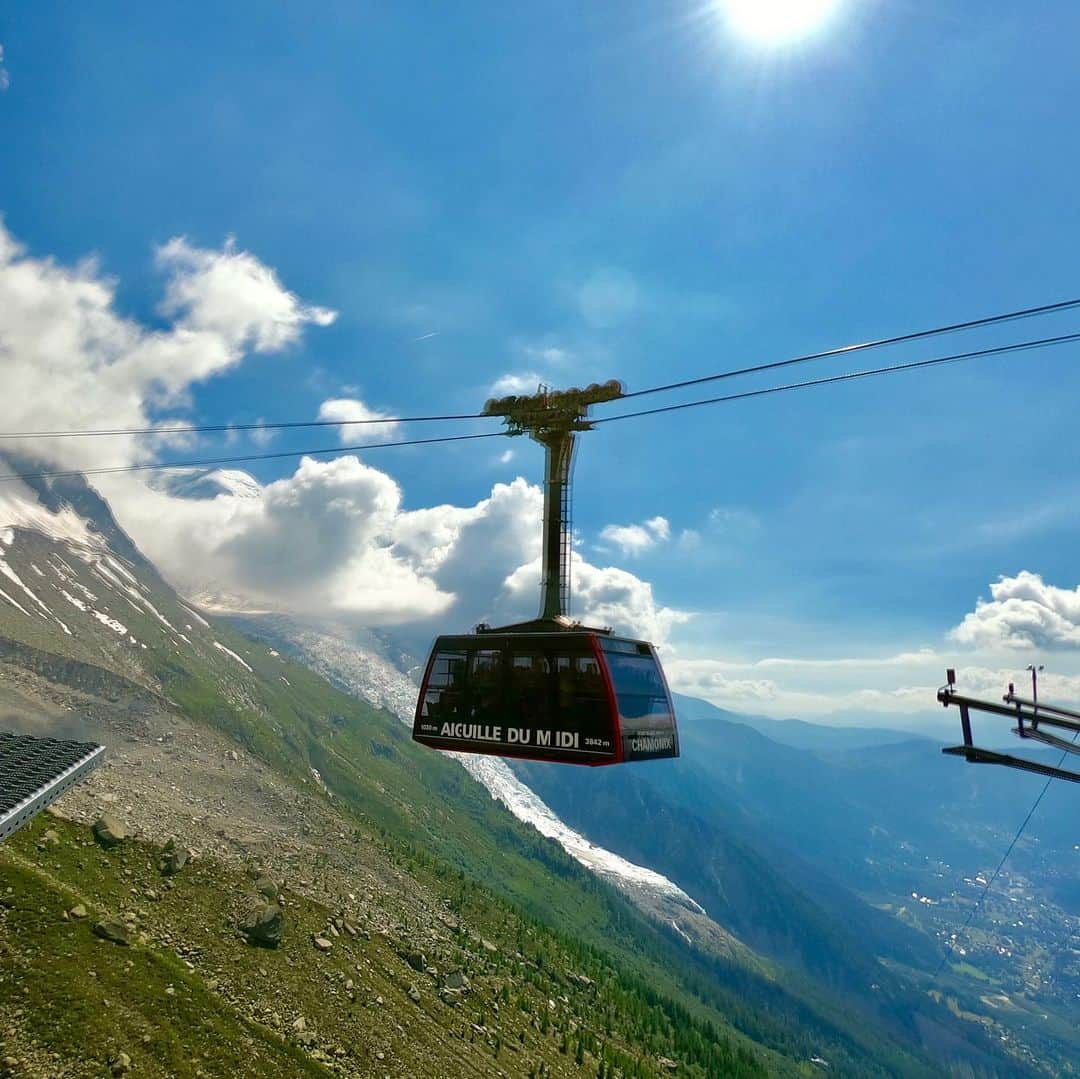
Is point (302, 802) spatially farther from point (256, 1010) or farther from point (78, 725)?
point (256, 1010)

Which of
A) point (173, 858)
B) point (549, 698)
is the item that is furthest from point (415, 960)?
point (549, 698)

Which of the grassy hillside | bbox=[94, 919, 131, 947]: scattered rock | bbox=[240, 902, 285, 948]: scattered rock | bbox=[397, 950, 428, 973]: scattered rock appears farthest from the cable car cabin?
bbox=[397, 950, 428, 973]: scattered rock

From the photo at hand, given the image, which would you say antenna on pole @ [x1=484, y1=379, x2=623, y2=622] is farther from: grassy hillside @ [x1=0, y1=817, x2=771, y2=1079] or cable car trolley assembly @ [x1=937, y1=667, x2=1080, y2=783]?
grassy hillside @ [x1=0, y1=817, x2=771, y2=1079]

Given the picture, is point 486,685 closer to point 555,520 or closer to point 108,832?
point 555,520

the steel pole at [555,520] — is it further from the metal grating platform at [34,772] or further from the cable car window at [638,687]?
the metal grating platform at [34,772]

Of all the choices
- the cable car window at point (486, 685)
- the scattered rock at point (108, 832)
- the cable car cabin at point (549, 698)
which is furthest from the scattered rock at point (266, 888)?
the cable car window at point (486, 685)
